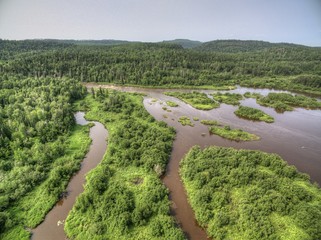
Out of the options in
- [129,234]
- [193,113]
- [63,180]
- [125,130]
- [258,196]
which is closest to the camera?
[129,234]

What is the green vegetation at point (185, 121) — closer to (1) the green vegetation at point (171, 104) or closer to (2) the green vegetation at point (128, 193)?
(2) the green vegetation at point (128, 193)

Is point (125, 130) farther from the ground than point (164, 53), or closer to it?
closer to it

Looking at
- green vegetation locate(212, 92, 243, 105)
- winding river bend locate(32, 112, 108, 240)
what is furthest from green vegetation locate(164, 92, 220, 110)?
winding river bend locate(32, 112, 108, 240)

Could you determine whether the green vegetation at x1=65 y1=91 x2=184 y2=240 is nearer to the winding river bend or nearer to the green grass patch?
the winding river bend

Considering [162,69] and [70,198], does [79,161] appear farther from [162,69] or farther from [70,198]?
[162,69]

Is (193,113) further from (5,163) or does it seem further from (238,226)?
(5,163)

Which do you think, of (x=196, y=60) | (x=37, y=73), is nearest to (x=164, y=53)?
(x=196, y=60)
